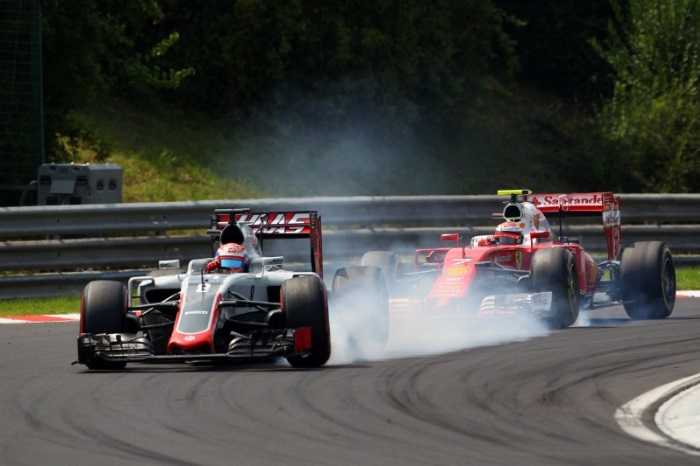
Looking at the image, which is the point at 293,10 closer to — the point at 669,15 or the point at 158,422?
the point at 669,15

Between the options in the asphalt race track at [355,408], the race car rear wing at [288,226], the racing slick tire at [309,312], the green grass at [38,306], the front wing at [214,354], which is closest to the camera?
the asphalt race track at [355,408]

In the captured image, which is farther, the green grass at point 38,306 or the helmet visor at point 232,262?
the green grass at point 38,306

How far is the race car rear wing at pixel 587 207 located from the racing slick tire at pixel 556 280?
5.77 feet

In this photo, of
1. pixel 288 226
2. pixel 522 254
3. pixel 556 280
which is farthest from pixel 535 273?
pixel 288 226

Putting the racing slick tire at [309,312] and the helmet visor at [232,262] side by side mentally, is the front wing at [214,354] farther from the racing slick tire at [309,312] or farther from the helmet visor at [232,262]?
the helmet visor at [232,262]

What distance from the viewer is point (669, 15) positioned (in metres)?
35.4

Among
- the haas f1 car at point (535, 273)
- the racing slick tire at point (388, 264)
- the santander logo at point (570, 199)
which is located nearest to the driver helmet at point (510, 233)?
the haas f1 car at point (535, 273)

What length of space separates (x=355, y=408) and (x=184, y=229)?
9.98m

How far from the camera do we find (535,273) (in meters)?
14.6

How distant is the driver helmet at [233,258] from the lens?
12586mm

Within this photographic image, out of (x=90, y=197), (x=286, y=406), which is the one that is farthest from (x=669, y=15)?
(x=286, y=406)

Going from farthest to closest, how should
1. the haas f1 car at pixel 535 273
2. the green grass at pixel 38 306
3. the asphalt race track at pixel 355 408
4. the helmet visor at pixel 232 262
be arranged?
the green grass at pixel 38 306 < the haas f1 car at pixel 535 273 < the helmet visor at pixel 232 262 < the asphalt race track at pixel 355 408

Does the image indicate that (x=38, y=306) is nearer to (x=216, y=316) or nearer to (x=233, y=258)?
(x=233, y=258)

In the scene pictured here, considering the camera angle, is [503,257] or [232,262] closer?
[232,262]
